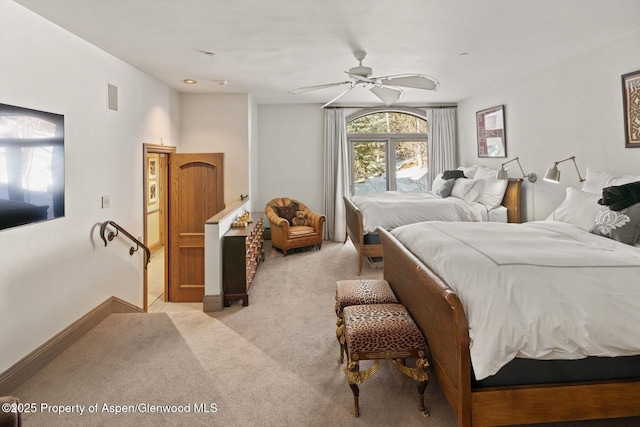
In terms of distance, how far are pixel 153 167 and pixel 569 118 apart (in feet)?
23.9

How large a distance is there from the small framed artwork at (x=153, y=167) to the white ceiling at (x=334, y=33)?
319 centimetres

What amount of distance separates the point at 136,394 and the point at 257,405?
2.53 ft

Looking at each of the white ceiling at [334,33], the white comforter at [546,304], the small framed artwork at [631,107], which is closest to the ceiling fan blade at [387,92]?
the white ceiling at [334,33]

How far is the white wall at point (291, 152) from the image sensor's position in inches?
267

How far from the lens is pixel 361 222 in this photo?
15.0 ft

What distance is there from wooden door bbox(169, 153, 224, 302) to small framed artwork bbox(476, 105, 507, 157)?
14.2 ft

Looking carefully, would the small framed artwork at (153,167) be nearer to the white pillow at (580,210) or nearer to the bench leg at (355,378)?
the bench leg at (355,378)

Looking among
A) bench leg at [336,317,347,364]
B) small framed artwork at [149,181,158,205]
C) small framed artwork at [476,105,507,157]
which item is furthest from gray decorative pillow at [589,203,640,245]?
small framed artwork at [149,181,158,205]

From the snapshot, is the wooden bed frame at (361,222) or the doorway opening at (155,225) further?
the wooden bed frame at (361,222)

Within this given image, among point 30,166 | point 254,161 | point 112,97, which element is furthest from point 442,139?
point 30,166

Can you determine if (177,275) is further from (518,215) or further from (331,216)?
(518,215)

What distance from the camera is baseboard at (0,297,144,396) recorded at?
7.30 ft

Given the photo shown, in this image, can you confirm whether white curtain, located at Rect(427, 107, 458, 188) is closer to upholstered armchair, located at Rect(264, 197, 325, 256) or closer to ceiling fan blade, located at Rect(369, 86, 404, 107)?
upholstered armchair, located at Rect(264, 197, 325, 256)

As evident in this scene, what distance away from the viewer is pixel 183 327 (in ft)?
10.2
